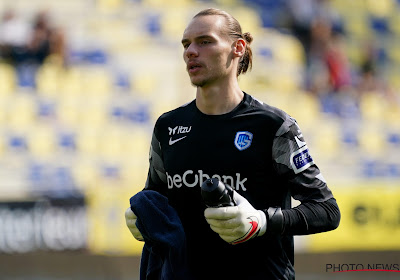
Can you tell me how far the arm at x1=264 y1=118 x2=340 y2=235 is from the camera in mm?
2783

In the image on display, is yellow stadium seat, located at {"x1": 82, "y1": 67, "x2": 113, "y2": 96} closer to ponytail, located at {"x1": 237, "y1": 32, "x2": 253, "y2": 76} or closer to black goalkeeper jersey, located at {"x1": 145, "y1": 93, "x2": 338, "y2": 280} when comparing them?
ponytail, located at {"x1": 237, "y1": 32, "x2": 253, "y2": 76}

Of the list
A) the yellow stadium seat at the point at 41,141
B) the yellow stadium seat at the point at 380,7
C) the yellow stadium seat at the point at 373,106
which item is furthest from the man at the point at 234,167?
the yellow stadium seat at the point at 380,7

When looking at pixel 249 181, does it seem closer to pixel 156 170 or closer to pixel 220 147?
pixel 220 147

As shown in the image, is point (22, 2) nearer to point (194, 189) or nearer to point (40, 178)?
point (40, 178)

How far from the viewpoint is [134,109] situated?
10375mm

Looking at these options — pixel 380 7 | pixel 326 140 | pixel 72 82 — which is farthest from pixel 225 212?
pixel 380 7

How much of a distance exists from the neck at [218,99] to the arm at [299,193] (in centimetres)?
26

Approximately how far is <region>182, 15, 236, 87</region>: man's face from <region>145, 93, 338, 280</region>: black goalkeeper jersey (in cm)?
17

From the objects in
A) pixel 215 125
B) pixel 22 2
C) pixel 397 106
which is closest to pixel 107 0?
pixel 22 2

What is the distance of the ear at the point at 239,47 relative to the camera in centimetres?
311

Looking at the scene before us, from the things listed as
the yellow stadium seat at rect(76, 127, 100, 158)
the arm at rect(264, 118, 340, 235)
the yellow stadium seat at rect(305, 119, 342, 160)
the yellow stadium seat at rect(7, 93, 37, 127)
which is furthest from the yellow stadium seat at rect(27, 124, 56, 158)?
the arm at rect(264, 118, 340, 235)

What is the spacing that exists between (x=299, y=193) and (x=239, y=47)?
705 millimetres

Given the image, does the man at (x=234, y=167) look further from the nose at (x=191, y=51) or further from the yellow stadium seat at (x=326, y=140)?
the yellow stadium seat at (x=326, y=140)

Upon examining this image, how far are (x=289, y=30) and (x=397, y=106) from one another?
6.45ft
